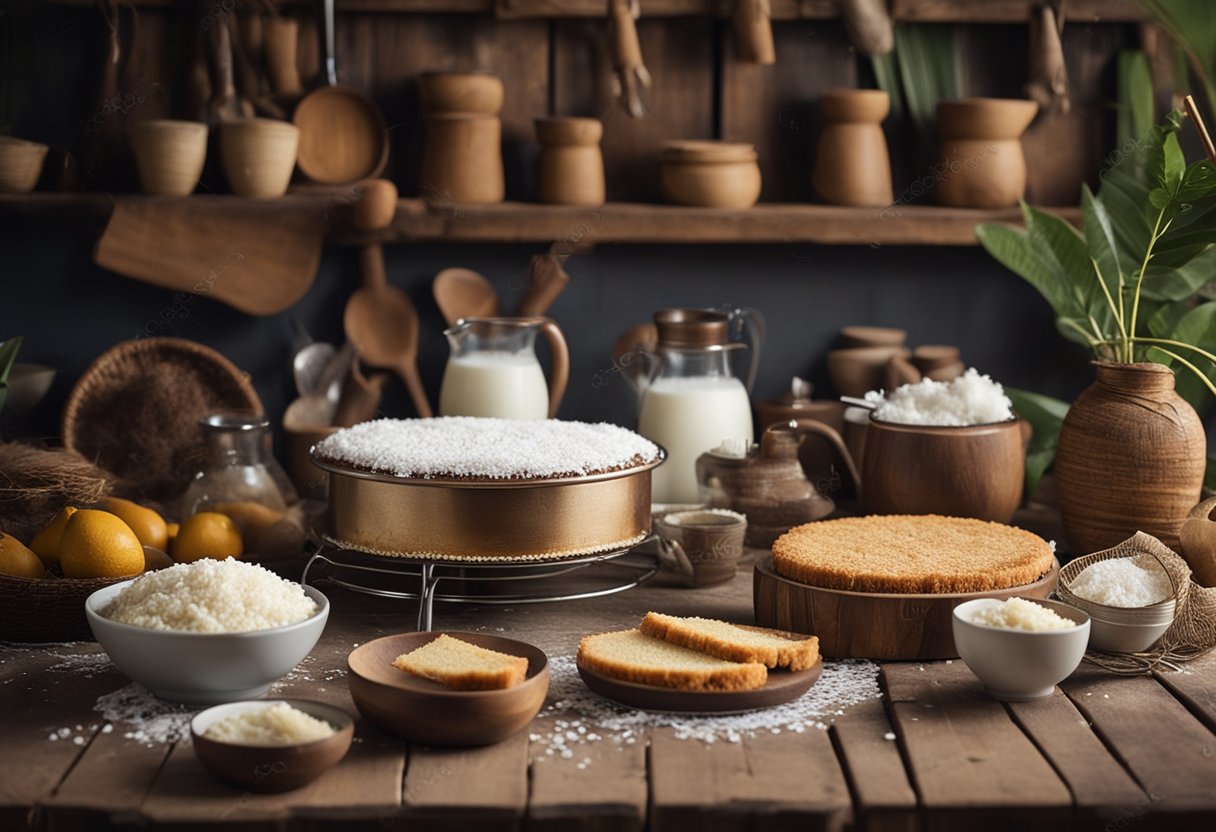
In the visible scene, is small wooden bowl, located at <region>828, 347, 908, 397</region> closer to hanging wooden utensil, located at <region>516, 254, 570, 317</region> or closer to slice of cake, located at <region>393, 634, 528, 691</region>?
hanging wooden utensil, located at <region>516, 254, 570, 317</region>

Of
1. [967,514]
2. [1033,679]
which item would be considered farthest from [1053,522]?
[1033,679]

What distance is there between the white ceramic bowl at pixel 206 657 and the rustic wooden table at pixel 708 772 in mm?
57

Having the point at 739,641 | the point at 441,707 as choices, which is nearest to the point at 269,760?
the point at 441,707

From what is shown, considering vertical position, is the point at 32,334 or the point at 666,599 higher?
the point at 32,334

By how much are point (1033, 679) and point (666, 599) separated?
0.49 metres

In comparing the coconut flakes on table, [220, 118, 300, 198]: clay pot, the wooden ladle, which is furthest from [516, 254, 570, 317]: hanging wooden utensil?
the coconut flakes on table

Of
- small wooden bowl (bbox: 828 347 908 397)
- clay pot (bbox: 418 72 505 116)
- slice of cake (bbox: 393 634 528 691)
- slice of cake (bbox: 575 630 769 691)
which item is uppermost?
clay pot (bbox: 418 72 505 116)

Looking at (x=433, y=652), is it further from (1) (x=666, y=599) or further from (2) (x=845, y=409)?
(2) (x=845, y=409)

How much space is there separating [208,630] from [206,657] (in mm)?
25

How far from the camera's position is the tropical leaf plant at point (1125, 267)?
2.07m

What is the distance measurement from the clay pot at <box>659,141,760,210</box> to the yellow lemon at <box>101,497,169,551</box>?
1.03m

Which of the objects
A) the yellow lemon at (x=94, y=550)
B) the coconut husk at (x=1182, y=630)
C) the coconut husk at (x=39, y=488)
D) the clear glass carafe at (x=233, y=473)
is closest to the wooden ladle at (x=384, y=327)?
the clear glass carafe at (x=233, y=473)

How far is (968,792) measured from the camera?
118 cm

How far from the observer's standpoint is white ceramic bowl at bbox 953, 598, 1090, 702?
4.42 ft
